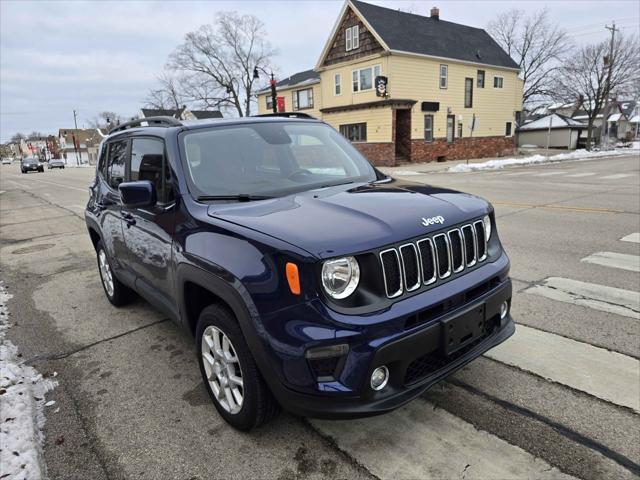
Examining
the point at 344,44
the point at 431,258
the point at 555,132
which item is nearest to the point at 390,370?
the point at 431,258

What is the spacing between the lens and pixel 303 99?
124 feet

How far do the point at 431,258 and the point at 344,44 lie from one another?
31291 millimetres

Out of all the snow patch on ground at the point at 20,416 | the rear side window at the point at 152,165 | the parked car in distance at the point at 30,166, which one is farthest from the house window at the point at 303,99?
the snow patch on ground at the point at 20,416

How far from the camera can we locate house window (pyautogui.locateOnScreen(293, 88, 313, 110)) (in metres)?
37.1

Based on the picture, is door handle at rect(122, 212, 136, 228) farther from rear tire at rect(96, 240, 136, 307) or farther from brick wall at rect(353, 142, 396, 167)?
brick wall at rect(353, 142, 396, 167)

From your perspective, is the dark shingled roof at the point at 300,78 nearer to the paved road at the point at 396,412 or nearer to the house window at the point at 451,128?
the house window at the point at 451,128

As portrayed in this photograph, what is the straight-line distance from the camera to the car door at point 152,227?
10.7 ft

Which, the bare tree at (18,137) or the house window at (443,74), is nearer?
the house window at (443,74)

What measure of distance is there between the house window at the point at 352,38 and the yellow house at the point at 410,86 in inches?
2.3

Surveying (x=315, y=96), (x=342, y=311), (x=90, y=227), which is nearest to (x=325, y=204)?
(x=342, y=311)

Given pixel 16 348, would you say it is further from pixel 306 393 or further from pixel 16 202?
pixel 16 202

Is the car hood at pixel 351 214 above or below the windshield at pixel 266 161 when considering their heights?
below

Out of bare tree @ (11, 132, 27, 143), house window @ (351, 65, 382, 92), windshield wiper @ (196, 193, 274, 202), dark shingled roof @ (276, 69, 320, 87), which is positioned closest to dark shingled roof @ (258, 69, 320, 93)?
dark shingled roof @ (276, 69, 320, 87)

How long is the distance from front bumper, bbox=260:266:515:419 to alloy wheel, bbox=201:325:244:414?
16.9 inches
